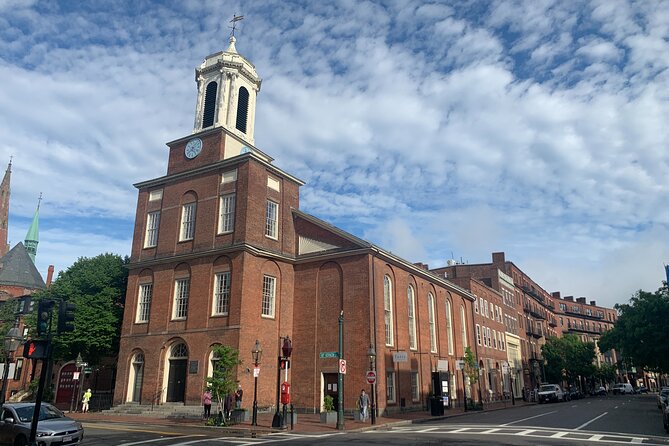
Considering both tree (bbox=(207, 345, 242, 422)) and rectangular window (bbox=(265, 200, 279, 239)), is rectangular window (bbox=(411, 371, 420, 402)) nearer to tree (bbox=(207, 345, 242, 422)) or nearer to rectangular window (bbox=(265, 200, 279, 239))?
rectangular window (bbox=(265, 200, 279, 239))

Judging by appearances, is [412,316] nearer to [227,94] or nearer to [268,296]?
[268,296]

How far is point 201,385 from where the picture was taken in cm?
2889

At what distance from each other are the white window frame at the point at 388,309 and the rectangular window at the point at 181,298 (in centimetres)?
1296

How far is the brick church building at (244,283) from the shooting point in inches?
1191

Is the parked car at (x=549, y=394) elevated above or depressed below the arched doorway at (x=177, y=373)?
below

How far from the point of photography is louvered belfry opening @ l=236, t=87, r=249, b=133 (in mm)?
37219

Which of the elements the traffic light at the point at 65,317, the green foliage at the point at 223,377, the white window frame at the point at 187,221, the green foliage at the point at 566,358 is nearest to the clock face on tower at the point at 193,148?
the white window frame at the point at 187,221

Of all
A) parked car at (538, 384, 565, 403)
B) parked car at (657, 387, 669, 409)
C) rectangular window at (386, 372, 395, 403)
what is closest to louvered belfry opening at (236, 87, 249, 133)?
rectangular window at (386, 372, 395, 403)

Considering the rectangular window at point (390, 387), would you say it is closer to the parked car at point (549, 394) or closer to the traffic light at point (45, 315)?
the traffic light at point (45, 315)

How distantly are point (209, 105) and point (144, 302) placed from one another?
48.8 feet

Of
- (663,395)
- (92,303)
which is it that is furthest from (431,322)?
(92,303)

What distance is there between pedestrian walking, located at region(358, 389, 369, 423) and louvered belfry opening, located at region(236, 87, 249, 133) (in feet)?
68.4

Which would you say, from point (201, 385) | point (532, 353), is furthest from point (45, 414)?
point (532, 353)

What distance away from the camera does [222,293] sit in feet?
101
